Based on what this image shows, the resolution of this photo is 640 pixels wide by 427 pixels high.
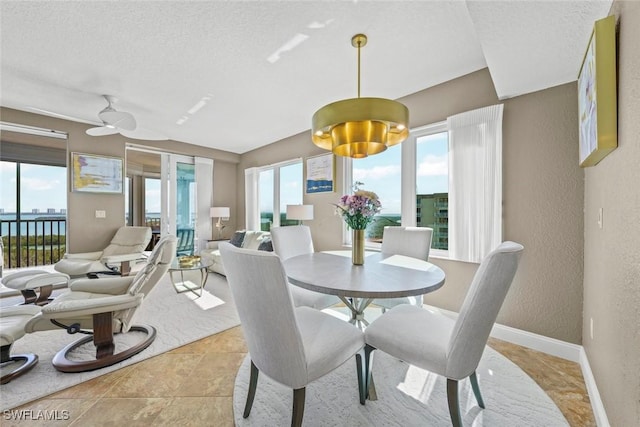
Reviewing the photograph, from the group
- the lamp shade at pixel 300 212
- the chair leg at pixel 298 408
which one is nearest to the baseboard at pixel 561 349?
the chair leg at pixel 298 408

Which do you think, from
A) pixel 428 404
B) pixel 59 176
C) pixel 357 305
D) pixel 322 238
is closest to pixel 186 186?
pixel 59 176

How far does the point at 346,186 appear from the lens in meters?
3.77

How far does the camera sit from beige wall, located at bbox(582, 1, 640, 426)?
99 cm

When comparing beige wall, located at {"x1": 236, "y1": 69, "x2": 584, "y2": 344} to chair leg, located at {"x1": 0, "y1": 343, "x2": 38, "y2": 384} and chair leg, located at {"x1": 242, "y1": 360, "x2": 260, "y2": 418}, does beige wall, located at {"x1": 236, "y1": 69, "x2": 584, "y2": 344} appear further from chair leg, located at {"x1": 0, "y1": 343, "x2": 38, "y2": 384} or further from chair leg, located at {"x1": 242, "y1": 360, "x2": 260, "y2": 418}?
chair leg, located at {"x1": 0, "y1": 343, "x2": 38, "y2": 384}

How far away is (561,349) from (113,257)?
5.30 meters

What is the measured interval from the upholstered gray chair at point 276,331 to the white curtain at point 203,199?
15.6 feet

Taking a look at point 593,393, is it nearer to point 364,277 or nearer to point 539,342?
point 539,342

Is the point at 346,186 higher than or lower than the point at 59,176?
lower

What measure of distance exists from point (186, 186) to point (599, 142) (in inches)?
236

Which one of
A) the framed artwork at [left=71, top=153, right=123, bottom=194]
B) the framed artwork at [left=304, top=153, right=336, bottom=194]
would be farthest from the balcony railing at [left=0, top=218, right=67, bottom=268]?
the framed artwork at [left=304, top=153, right=336, bottom=194]

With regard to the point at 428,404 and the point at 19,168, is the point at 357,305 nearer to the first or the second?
the point at 428,404

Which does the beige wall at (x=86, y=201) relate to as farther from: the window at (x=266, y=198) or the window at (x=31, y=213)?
the window at (x=266, y=198)

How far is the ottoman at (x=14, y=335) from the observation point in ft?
5.22

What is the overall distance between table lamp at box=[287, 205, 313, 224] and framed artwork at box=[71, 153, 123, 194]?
10.1 feet
